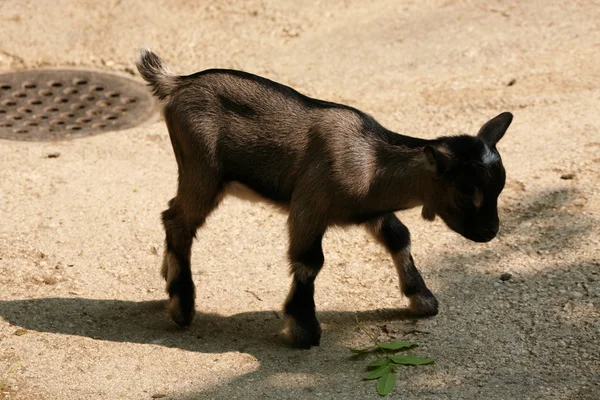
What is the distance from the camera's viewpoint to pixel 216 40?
9938 mm

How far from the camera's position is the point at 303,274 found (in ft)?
18.5

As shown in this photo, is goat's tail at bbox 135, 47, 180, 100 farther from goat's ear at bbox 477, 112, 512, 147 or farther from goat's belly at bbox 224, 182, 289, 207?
goat's ear at bbox 477, 112, 512, 147

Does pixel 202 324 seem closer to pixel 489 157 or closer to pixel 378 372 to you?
pixel 378 372

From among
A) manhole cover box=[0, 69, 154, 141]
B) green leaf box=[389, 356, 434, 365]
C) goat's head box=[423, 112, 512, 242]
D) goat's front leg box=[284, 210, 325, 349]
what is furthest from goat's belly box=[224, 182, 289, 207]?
manhole cover box=[0, 69, 154, 141]

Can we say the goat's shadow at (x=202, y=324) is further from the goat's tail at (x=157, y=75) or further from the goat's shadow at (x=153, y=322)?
the goat's tail at (x=157, y=75)

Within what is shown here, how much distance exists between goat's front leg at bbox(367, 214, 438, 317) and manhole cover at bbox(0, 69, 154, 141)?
335 cm

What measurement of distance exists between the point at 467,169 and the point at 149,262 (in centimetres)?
260

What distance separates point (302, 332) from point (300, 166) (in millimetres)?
1018

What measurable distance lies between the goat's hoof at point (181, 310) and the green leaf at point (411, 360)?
1.37m

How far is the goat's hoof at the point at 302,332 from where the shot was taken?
5.66 meters

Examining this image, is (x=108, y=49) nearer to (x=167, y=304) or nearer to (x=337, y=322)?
(x=167, y=304)

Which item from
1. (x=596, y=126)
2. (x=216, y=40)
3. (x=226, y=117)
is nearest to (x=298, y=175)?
(x=226, y=117)

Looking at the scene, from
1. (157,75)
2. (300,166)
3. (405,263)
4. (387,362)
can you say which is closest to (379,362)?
(387,362)

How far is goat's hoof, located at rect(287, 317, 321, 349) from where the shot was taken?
5656 millimetres
